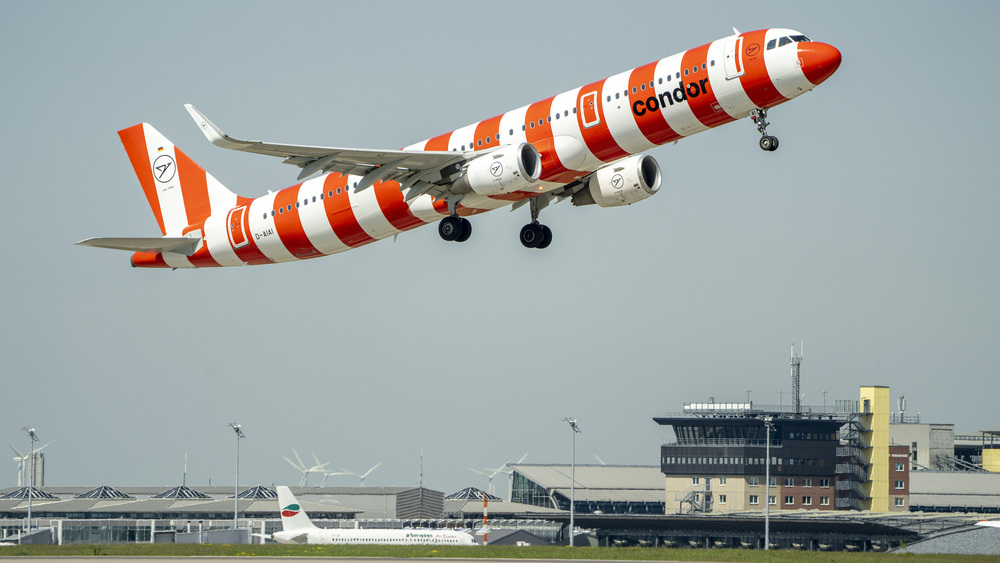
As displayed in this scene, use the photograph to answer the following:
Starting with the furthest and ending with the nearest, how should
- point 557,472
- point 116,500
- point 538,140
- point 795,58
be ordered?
point 557,472
point 116,500
point 538,140
point 795,58

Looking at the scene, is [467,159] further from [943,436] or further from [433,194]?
[943,436]

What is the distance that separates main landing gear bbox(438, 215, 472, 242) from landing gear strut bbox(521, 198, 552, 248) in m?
3.00

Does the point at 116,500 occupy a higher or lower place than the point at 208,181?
lower

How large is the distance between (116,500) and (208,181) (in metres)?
87.6

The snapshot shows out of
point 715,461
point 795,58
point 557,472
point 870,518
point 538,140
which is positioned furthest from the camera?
point 557,472

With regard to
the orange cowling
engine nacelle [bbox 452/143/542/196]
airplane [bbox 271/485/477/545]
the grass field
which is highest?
engine nacelle [bbox 452/143/542/196]

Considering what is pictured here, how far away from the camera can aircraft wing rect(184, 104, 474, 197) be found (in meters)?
44.5

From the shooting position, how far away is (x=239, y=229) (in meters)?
54.5

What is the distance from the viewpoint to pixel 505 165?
1795 inches

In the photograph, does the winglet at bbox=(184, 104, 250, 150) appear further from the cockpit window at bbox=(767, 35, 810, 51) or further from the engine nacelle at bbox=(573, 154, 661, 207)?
the cockpit window at bbox=(767, 35, 810, 51)

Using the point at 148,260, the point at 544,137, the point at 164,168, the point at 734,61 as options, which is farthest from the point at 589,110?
the point at 164,168

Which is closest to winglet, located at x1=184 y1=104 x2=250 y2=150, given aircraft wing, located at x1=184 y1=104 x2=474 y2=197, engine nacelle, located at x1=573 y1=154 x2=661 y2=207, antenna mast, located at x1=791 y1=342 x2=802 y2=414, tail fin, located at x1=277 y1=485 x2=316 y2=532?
aircraft wing, located at x1=184 y1=104 x2=474 y2=197

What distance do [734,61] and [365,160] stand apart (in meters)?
14.2

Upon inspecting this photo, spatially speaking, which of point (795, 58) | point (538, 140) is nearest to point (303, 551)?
point (538, 140)
